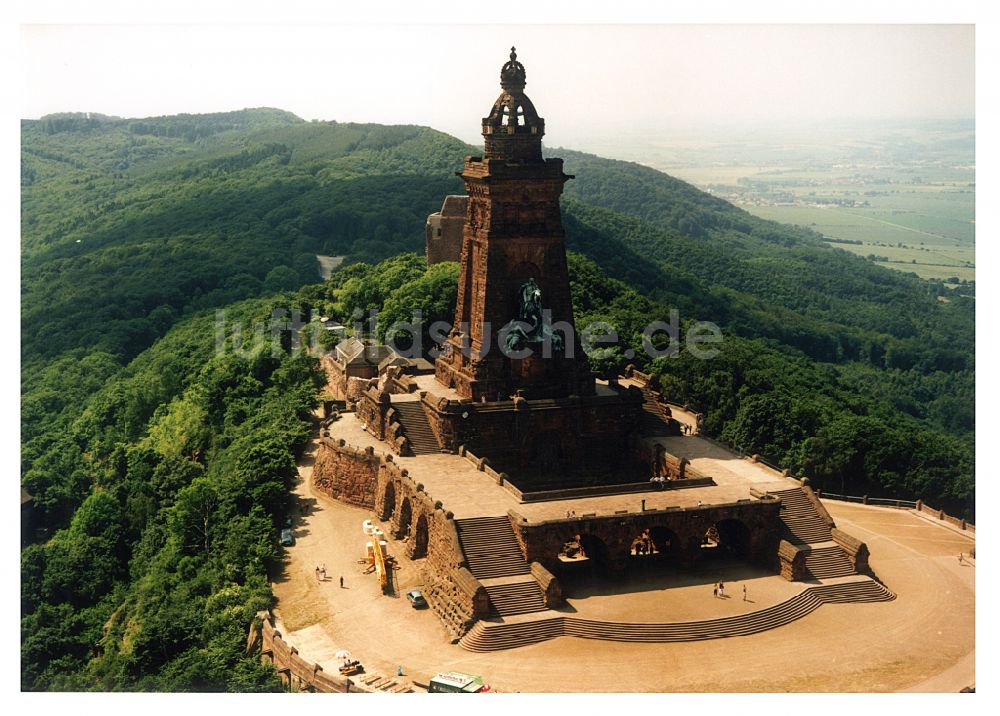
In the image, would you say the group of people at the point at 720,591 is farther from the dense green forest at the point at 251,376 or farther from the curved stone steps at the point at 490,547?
the dense green forest at the point at 251,376

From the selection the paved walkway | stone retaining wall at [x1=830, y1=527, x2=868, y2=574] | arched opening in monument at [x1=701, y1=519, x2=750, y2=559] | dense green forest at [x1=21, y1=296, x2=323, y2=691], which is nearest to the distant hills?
dense green forest at [x1=21, y1=296, x2=323, y2=691]

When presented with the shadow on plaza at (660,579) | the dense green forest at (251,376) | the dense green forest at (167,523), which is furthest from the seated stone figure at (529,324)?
the shadow on plaza at (660,579)

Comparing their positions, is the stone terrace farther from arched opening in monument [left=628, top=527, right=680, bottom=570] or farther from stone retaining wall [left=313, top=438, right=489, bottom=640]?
arched opening in monument [left=628, top=527, right=680, bottom=570]

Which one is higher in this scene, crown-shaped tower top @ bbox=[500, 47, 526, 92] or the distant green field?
crown-shaped tower top @ bbox=[500, 47, 526, 92]

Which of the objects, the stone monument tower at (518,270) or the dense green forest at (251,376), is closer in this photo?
the dense green forest at (251,376)

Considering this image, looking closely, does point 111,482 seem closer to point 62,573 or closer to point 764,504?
point 62,573
